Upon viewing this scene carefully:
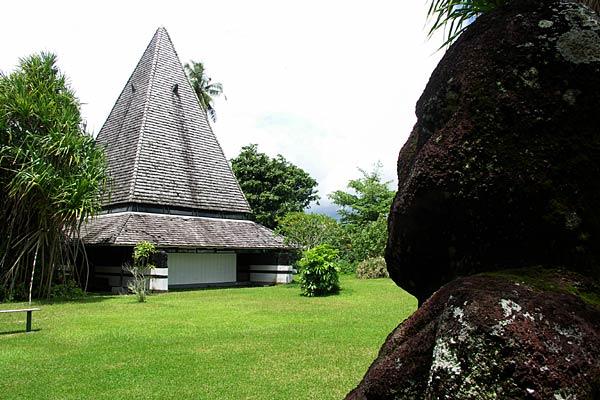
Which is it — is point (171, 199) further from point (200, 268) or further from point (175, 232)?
point (200, 268)

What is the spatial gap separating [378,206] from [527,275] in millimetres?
30616

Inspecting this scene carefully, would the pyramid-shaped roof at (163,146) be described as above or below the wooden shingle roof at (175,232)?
above

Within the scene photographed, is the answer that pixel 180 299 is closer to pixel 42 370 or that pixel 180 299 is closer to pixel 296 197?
pixel 42 370

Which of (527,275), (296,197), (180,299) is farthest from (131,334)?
(296,197)

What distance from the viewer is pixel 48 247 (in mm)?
15828

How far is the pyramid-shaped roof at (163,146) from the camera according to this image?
2048 cm

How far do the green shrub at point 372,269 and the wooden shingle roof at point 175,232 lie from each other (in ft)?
16.6

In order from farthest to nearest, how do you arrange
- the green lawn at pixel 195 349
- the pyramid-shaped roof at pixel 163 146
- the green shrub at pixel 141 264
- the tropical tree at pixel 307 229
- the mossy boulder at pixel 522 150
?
the tropical tree at pixel 307 229, the pyramid-shaped roof at pixel 163 146, the green shrub at pixel 141 264, the green lawn at pixel 195 349, the mossy boulder at pixel 522 150

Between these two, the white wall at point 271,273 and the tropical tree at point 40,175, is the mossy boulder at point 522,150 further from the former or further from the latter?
the white wall at point 271,273

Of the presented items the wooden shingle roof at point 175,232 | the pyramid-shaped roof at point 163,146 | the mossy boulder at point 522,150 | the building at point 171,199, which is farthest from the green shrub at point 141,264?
the mossy boulder at point 522,150

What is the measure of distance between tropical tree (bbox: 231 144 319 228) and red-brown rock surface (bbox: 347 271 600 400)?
3282 centimetres

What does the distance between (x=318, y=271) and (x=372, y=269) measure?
369 inches

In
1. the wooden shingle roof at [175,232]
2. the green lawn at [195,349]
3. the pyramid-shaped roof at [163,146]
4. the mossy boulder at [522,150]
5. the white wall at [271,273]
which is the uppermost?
the pyramid-shaped roof at [163,146]

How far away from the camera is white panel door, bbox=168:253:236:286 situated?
1977cm
